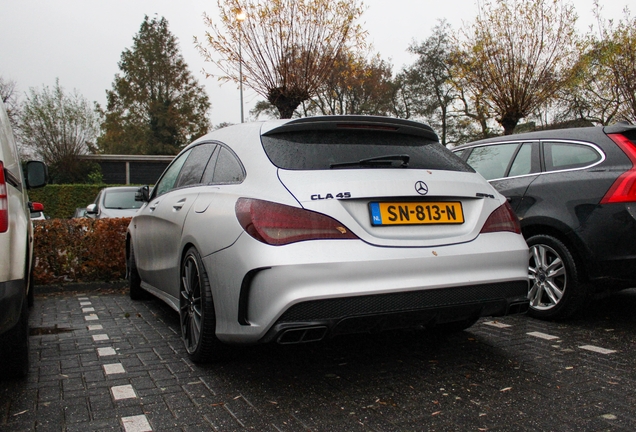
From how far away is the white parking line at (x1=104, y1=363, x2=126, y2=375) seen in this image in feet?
12.4

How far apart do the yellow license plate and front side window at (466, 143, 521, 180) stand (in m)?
2.45

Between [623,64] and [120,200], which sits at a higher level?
[623,64]

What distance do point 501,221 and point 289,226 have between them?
4.41 feet

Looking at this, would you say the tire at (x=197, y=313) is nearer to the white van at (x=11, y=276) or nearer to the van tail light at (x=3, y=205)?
the white van at (x=11, y=276)

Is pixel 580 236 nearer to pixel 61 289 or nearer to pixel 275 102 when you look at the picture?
pixel 61 289

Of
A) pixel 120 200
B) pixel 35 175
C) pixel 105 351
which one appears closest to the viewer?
pixel 105 351

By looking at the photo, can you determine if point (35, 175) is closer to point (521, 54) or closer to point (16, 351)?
point (16, 351)

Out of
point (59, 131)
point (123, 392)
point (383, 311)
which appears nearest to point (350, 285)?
point (383, 311)

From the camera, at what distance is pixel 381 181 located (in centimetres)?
329

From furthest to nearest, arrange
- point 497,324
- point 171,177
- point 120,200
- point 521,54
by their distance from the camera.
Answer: point 521,54
point 120,200
point 171,177
point 497,324

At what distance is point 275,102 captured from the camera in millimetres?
16516

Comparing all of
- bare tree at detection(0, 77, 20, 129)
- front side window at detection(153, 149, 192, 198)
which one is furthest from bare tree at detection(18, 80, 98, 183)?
front side window at detection(153, 149, 192, 198)

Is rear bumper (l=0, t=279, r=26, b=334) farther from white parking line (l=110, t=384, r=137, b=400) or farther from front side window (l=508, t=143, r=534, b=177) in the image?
front side window (l=508, t=143, r=534, b=177)

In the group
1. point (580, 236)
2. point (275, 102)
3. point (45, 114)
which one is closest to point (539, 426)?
point (580, 236)
